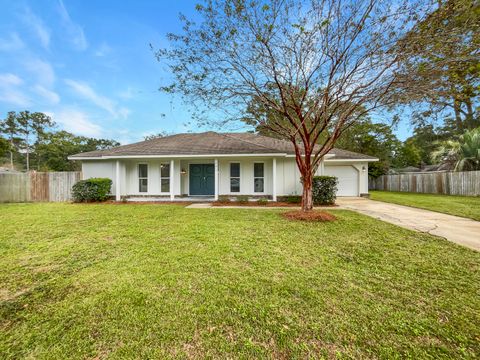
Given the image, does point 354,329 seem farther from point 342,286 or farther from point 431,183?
point 431,183

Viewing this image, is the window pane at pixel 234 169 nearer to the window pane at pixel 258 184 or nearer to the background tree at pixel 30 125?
the window pane at pixel 258 184

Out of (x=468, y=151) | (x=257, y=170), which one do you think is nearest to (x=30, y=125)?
(x=257, y=170)

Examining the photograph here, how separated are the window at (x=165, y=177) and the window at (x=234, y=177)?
3.62m

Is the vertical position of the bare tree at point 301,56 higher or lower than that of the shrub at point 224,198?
higher

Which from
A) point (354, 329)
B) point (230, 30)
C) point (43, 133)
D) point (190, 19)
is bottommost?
point (354, 329)

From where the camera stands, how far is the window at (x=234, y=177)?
1116cm

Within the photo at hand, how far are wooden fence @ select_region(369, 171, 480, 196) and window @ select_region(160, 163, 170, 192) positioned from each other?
60.4 feet

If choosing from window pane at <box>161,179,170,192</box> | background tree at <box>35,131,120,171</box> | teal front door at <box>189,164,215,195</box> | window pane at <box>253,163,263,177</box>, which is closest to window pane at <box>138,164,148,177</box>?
window pane at <box>161,179,170,192</box>

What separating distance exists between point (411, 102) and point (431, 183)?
13.7 meters

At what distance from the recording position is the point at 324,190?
9359 mm

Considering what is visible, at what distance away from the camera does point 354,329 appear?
1853mm

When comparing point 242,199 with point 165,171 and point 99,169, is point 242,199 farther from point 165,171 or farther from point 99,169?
point 99,169

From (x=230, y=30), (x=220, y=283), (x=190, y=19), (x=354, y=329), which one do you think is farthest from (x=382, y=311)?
(x=190, y=19)

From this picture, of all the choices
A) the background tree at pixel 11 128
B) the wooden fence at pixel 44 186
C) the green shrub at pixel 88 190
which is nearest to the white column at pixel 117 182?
the green shrub at pixel 88 190
